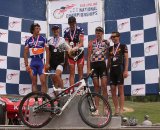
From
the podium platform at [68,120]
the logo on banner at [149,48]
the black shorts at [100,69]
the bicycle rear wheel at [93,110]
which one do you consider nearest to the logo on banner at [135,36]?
the logo on banner at [149,48]

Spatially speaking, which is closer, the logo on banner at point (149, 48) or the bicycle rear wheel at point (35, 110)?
the bicycle rear wheel at point (35, 110)

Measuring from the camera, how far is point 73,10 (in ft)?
32.1

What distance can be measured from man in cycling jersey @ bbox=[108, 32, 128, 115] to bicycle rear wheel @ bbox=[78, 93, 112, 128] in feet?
5.04

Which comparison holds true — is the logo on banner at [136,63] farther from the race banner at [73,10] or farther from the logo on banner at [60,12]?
the logo on banner at [60,12]

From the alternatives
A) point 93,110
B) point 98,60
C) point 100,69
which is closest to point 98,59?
point 98,60

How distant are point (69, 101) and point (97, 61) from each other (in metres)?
1.78

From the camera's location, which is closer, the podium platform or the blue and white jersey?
the podium platform

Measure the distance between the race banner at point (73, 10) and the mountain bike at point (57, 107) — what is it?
3.19m

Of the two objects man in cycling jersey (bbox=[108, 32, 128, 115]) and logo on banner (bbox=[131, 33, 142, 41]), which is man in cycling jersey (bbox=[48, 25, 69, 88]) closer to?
man in cycling jersey (bbox=[108, 32, 128, 115])

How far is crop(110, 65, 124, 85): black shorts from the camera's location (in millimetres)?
8320

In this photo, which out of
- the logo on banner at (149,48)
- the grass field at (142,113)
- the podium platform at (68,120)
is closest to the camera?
the podium platform at (68,120)

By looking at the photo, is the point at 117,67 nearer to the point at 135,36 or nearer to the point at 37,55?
the point at 135,36

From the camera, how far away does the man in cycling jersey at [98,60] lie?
327 inches

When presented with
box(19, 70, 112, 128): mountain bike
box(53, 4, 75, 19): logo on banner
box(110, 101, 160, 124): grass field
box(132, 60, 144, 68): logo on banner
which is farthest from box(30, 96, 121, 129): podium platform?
box(110, 101, 160, 124): grass field
